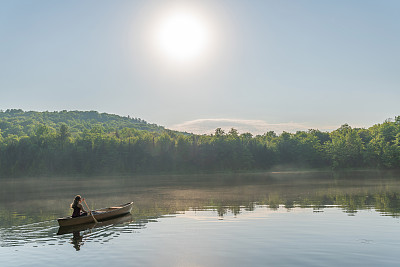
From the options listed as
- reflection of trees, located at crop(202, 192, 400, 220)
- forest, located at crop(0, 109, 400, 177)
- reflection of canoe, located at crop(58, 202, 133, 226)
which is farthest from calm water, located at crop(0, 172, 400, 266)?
forest, located at crop(0, 109, 400, 177)

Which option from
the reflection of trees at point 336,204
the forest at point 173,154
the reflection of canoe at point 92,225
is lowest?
the reflection of canoe at point 92,225

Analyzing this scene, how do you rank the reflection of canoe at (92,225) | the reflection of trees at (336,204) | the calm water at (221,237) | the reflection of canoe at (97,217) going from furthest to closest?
the reflection of trees at (336,204), the reflection of canoe at (97,217), the reflection of canoe at (92,225), the calm water at (221,237)

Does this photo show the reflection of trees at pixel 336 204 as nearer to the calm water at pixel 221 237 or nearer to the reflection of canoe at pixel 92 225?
the calm water at pixel 221 237

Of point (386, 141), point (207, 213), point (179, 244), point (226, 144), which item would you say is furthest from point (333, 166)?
point (179, 244)

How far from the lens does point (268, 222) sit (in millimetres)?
26656

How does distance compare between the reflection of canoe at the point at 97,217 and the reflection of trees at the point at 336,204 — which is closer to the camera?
the reflection of canoe at the point at 97,217

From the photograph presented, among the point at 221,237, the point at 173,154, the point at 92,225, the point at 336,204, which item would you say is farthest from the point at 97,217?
the point at 173,154

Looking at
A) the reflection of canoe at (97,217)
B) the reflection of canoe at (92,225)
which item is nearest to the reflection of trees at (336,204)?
the reflection of canoe at (92,225)

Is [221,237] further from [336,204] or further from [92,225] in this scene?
[336,204]

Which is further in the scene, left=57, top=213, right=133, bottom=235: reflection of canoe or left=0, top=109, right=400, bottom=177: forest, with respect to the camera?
left=0, top=109, right=400, bottom=177: forest

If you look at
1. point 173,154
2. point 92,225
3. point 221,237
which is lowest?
point 92,225

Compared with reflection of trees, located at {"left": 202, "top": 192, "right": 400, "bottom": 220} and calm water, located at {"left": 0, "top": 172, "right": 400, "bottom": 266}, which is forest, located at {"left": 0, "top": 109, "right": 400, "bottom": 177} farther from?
calm water, located at {"left": 0, "top": 172, "right": 400, "bottom": 266}

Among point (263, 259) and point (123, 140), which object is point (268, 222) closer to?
point (263, 259)

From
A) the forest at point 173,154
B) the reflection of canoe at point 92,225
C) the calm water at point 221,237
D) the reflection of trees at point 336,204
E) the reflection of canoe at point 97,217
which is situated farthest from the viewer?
the forest at point 173,154
